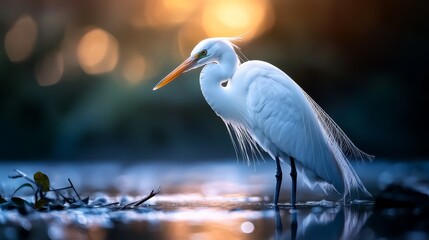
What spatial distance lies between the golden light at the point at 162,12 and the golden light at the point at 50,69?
5.53 ft

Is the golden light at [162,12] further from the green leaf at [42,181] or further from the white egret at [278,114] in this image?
the green leaf at [42,181]

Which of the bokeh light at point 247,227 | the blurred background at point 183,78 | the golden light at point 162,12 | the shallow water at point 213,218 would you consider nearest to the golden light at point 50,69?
the blurred background at point 183,78

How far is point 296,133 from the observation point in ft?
18.9

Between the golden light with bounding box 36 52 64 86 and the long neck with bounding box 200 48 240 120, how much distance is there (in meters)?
9.13

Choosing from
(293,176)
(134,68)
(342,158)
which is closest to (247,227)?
(293,176)

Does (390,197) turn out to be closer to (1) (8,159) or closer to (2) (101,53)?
(1) (8,159)

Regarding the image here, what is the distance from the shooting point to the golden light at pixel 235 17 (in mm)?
12016

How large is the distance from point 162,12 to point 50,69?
8.23 feet

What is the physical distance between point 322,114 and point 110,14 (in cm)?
1030

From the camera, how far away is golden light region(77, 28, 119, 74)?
14.8 metres

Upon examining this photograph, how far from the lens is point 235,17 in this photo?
39.6 ft

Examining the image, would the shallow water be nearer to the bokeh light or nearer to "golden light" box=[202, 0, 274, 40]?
the bokeh light

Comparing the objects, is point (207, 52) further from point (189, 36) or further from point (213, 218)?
point (189, 36)

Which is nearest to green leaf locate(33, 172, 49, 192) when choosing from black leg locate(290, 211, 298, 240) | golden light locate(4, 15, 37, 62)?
black leg locate(290, 211, 298, 240)
